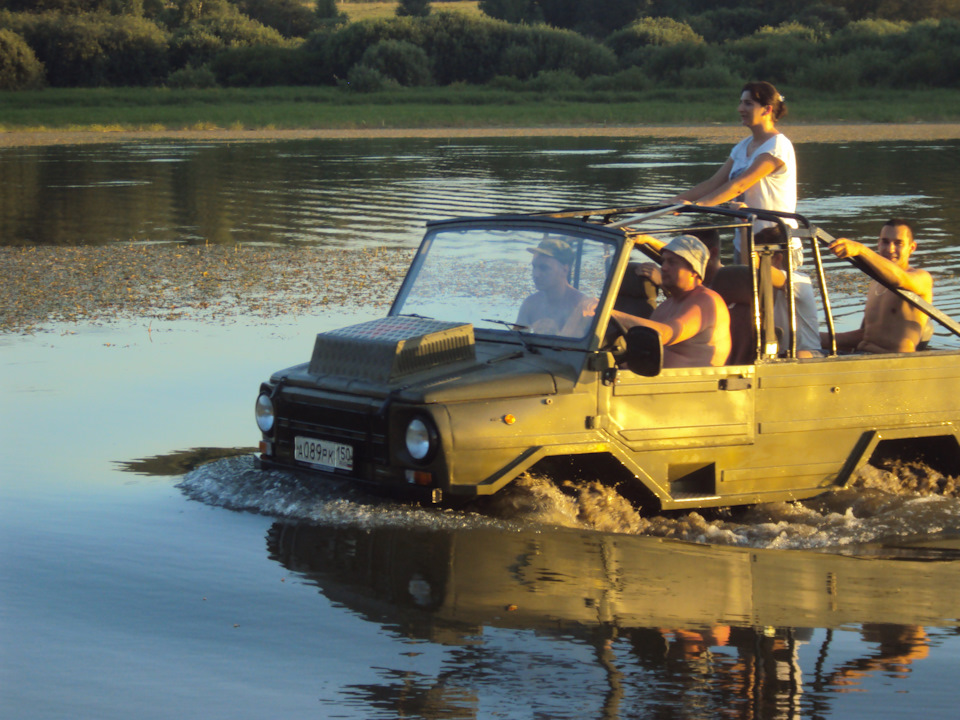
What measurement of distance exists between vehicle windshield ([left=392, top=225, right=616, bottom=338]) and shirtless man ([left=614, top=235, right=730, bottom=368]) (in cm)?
24

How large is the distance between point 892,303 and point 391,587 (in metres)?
3.32

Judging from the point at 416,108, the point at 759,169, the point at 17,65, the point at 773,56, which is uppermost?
the point at 773,56

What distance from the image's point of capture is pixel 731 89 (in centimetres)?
6072

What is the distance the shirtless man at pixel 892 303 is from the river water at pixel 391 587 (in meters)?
0.71

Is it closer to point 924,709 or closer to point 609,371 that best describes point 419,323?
point 609,371

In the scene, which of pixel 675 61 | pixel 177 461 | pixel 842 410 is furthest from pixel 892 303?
pixel 675 61

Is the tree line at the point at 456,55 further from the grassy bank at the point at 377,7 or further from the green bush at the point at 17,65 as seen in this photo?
the grassy bank at the point at 377,7

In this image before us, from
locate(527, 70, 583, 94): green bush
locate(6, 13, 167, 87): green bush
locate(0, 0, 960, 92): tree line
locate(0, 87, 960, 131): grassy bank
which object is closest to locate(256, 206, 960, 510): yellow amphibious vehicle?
locate(0, 87, 960, 131): grassy bank

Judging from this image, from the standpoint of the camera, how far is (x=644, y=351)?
6023 mm

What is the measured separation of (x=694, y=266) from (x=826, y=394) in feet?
2.95

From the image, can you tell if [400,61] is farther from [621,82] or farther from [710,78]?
[710,78]

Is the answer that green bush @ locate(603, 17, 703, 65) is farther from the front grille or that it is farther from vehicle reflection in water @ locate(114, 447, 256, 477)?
the front grille

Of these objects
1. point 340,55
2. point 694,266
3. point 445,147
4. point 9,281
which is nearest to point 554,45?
point 340,55

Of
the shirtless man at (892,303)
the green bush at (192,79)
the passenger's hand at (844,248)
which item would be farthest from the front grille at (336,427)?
the green bush at (192,79)
